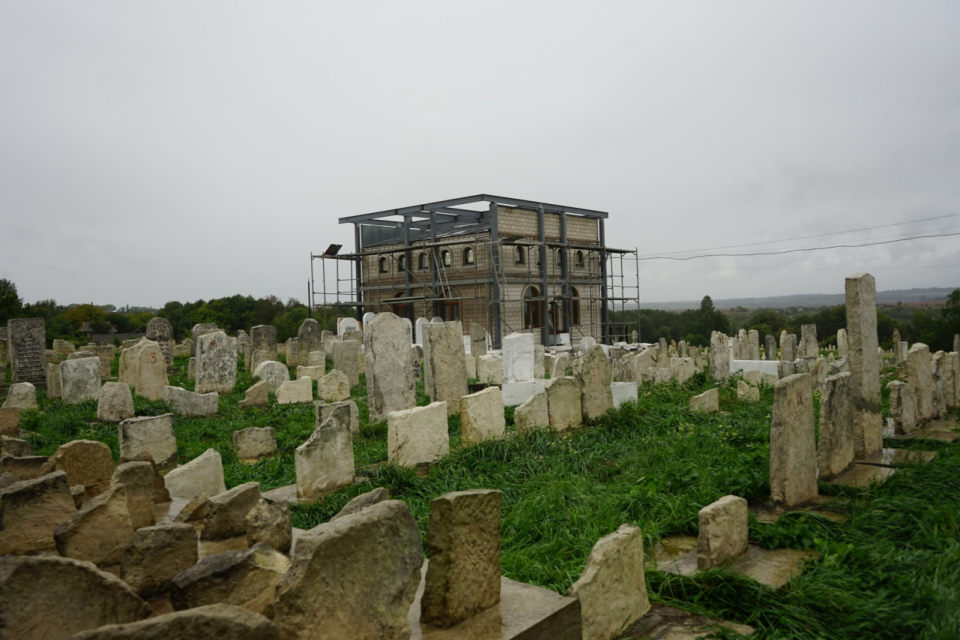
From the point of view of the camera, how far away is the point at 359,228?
33.6 metres

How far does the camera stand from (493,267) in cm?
2845

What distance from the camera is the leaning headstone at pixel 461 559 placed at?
8.90ft

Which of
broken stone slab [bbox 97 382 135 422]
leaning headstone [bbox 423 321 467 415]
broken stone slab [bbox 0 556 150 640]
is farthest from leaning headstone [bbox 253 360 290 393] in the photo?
broken stone slab [bbox 0 556 150 640]

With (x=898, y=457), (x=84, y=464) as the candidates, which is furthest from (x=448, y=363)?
(x=898, y=457)

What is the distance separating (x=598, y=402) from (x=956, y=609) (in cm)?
627

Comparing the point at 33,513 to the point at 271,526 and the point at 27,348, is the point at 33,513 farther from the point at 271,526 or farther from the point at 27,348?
the point at 27,348

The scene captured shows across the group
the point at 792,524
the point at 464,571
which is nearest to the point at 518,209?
the point at 792,524

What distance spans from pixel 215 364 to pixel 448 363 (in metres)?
6.34

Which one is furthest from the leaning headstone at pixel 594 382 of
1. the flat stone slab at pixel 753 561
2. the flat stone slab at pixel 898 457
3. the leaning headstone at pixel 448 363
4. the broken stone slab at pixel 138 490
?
the broken stone slab at pixel 138 490

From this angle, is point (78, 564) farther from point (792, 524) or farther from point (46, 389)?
point (46, 389)

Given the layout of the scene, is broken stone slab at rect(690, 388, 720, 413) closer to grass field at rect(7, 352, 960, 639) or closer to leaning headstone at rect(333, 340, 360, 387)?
grass field at rect(7, 352, 960, 639)

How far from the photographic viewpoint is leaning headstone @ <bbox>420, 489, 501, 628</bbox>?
107 inches

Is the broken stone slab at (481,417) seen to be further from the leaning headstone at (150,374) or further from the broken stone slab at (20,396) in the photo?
the broken stone slab at (20,396)

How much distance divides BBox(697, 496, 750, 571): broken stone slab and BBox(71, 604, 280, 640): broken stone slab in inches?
120
